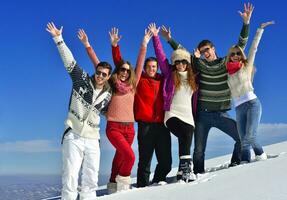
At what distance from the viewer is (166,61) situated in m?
7.54

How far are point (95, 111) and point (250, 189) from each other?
265 cm

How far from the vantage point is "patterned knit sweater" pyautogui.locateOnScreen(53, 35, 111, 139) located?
6.64m

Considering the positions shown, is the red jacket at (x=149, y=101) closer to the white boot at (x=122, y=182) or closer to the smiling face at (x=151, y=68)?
the smiling face at (x=151, y=68)

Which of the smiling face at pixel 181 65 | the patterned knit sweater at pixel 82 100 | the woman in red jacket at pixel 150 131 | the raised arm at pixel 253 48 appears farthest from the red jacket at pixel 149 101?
the raised arm at pixel 253 48

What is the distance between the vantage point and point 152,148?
7273 millimetres

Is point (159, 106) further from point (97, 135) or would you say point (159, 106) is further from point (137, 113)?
point (97, 135)

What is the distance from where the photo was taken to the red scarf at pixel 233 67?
24.5 ft

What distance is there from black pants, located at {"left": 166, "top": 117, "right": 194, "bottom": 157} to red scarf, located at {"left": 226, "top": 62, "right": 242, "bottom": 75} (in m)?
1.20

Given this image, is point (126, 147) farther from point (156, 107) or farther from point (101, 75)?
point (101, 75)

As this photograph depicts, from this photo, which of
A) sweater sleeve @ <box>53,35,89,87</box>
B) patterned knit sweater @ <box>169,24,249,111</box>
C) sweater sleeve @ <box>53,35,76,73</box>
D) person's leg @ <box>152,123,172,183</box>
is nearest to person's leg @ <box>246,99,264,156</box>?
patterned knit sweater @ <box>169,24,249,111</box>

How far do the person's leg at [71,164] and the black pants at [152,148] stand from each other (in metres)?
1.13

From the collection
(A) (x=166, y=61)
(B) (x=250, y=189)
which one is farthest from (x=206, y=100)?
(B) (x=250, y=189)

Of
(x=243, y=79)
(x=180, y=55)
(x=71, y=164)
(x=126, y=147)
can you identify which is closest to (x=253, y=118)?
(x=243, y=79)

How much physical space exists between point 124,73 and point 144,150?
1281 millimetres
